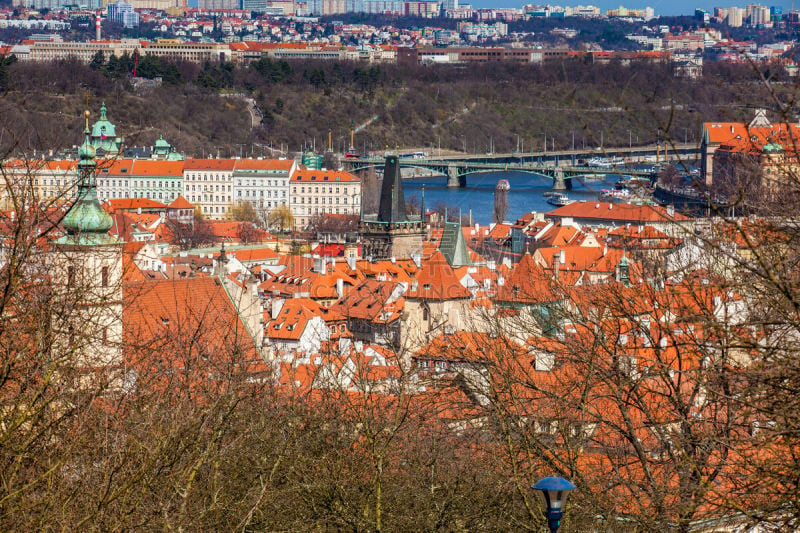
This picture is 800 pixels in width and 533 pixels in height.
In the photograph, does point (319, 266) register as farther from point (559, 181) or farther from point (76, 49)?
point (76, 49)

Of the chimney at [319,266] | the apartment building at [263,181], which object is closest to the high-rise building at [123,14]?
the apartment building at [263,181]

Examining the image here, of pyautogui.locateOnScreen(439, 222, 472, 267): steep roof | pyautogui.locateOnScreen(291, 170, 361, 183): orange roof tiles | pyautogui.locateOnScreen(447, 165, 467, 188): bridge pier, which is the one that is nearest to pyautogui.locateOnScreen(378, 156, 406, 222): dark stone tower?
pyautogui.locateOnScreen(439, 222, 472, 267): steep roof

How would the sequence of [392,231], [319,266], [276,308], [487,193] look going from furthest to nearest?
[487,193] < [392,231] < [319,266] < [276,308]

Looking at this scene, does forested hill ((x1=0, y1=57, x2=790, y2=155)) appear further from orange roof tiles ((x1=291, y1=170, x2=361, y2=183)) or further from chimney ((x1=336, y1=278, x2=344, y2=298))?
chimney ((x1=336, y1=278, x2=344, y2=298))

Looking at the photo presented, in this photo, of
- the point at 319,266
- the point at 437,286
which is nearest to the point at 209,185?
the point at 319,266

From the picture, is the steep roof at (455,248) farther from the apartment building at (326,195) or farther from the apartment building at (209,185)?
the apartment building at (209,185)
